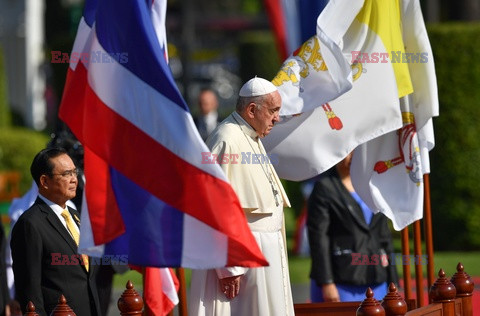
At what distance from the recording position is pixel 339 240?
823 cm

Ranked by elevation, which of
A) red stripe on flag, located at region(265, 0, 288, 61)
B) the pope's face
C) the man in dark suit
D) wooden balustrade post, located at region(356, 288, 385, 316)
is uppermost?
red stripe on flag, located at region(265, 0, 288, 61)

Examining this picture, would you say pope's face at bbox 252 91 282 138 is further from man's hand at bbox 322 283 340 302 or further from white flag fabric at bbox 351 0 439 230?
man's hand at bbox 322 283 340 302

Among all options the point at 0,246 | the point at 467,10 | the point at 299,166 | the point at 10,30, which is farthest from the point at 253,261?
the point at 10,30

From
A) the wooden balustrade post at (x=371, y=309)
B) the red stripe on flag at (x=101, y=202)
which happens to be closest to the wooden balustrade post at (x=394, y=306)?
the wooden balustrade post at (x=371, y=309)

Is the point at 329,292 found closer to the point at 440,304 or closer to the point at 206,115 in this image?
the point at 440,304

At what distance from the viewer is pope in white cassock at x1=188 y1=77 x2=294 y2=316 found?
6.38m

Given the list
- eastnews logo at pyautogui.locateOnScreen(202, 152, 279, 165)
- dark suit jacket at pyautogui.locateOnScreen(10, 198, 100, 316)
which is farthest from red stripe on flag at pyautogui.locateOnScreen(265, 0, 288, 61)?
dark suit jacket at pyautogui.locateOnScreen(10, 198, 100, 316)

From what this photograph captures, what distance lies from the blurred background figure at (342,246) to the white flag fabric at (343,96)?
545 mm

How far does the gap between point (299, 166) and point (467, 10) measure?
11606 millimetres

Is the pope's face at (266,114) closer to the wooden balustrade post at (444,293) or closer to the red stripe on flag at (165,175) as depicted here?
the red stripe on flag at (165,175)

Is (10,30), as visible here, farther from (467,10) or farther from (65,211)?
(65,211)

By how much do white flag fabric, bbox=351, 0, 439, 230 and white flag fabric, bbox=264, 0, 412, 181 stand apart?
0.13m

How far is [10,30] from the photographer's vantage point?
35.2 m

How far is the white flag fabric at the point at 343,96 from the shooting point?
25.0 ft
